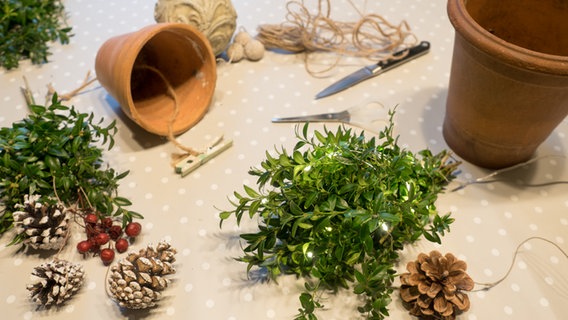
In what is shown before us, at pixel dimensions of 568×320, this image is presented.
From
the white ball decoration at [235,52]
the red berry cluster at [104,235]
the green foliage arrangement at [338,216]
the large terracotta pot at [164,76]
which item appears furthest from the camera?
the white ball decoration at [235,52]

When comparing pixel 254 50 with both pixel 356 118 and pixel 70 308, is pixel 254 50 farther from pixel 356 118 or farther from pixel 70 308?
pixel 70 308

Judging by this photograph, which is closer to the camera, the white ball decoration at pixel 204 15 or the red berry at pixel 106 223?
the red berry at pixel 106 223

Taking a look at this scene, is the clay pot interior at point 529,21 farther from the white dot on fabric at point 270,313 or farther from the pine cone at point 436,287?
the white dot on fabric at point 270,313

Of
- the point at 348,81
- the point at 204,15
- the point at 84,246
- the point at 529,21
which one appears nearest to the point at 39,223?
the point at 84,246

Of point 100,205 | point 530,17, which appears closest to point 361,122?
point 530,17

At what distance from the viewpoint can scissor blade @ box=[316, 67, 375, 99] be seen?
101 centimetres

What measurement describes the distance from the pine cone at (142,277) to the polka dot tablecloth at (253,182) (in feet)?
0.14

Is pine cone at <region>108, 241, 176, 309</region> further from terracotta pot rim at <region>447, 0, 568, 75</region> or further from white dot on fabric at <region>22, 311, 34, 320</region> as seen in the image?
terracotta pot rim at <region>447, 0, 568, 75</region>

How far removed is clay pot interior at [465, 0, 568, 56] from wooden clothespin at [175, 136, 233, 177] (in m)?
0.50

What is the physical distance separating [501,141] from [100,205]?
0.68 metres

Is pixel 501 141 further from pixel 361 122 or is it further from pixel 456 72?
pixel 361 122

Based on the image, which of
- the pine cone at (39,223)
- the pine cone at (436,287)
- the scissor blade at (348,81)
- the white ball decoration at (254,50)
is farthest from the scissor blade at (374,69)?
the pine cone at (39,223)

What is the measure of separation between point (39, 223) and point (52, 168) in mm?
91

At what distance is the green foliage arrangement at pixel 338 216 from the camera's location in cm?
62
